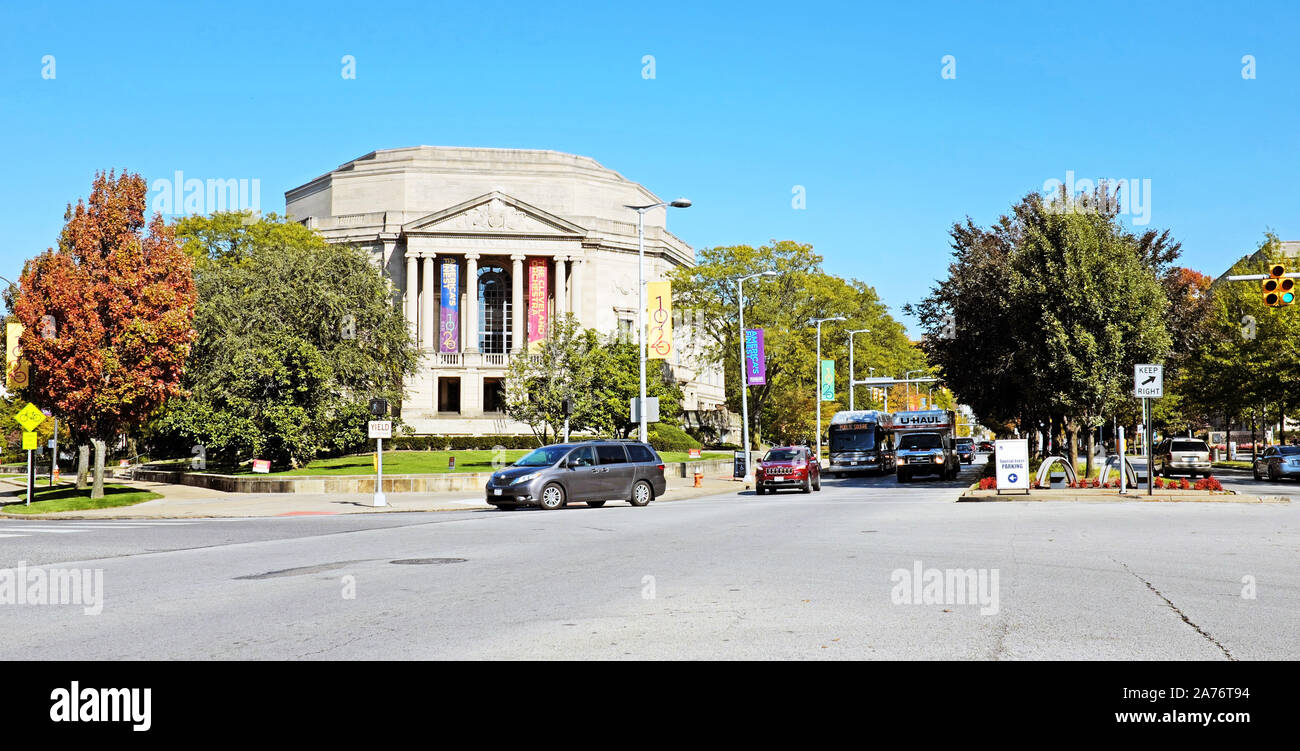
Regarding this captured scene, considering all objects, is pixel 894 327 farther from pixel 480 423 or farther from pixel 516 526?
pixel 516 526

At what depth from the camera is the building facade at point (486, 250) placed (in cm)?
7919

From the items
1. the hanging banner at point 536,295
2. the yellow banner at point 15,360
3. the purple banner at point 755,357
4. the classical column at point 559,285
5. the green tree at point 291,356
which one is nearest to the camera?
the yellow banner at point 15,360

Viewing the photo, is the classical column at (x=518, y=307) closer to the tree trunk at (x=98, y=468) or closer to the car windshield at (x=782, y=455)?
the car windshield at (x=782, y=455)

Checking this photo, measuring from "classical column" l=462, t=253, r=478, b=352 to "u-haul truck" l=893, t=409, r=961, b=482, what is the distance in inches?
1481

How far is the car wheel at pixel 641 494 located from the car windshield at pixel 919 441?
22.1 m

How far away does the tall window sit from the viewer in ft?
283

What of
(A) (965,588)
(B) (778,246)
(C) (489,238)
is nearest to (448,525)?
(A) (965,588)

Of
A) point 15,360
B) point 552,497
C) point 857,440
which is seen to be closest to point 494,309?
point 857,440

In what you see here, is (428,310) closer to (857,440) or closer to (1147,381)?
(857,440)

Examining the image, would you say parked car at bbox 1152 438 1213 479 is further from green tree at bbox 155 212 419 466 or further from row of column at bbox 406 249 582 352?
row of column at bbox 406 249 582 352

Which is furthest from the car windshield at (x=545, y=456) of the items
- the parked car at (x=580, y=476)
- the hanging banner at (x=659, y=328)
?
the hanging banner at (x=659, y=328)

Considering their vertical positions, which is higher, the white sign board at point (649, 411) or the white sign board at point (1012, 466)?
the white sign board at point (649, 411)
